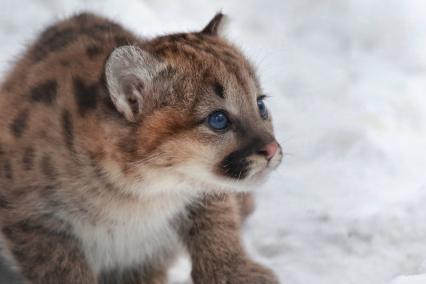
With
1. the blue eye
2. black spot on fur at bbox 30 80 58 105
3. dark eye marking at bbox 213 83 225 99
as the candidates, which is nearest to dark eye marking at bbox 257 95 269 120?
the blue eye

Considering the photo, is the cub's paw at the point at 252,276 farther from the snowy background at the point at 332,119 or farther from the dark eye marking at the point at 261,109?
the dark eye marking at the point at 261,109

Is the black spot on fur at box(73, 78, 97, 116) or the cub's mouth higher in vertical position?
the black spot on fur at box(73, 78, 97, 116)

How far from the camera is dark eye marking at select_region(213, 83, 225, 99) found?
13.9 ft

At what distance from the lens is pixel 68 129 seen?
4355mm

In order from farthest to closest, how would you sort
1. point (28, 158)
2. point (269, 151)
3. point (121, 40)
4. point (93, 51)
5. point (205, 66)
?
point (121, 40), point (93, 51), point (28, 158), point (205, 66), point (269, 151)

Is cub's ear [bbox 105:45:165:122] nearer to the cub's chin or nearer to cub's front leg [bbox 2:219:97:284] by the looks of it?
the cub's chin

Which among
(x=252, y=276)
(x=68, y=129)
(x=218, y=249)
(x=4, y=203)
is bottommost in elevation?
(x=252, y=276)

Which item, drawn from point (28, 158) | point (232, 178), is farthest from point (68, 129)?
point (232, 178)

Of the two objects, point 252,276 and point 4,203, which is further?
point 252,276

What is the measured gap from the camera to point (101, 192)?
4.34 metres

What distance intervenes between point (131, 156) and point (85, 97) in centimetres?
40

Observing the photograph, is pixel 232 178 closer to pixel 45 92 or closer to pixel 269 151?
pixel 269 151

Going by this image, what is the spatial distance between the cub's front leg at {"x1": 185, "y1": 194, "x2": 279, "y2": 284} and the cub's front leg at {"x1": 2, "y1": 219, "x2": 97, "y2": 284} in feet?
2.14

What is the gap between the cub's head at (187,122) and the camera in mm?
4133
